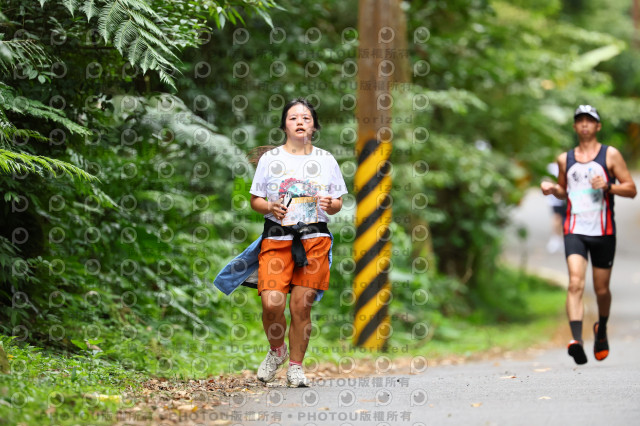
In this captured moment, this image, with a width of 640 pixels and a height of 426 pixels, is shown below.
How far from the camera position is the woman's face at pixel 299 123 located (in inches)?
222

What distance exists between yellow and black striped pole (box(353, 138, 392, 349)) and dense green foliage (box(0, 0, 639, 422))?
0.40 m

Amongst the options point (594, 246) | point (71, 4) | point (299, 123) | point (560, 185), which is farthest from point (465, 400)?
point (71, 4)

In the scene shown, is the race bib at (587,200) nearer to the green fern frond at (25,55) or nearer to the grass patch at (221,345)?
the grass patch at (221,345)

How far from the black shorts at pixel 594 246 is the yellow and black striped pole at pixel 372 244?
2.25 m

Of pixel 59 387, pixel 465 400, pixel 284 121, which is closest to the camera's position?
pixel 59 387

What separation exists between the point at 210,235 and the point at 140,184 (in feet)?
6.55

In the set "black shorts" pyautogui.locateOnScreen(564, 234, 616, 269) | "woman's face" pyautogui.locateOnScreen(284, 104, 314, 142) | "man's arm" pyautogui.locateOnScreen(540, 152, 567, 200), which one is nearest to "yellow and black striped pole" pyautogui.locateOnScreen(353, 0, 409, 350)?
"man's arm" pyautogui.locateOnScreen(540, 152, 567, 200)

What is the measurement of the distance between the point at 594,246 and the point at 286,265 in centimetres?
281

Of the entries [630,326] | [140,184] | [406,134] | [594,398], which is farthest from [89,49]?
[630,326]

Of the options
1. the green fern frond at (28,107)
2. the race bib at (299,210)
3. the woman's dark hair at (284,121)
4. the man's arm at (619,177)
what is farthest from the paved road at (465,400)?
the green fern frond at (28,107)

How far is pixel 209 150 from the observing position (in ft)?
25.9

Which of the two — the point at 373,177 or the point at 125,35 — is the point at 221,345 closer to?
the point at 373,177

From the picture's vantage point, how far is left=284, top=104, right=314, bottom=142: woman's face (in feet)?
18.5

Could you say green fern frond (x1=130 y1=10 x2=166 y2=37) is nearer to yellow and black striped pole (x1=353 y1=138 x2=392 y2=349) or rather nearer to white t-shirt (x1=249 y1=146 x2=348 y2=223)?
white t-shirt (x1=249 y1=146 x2=348 y2=223)
